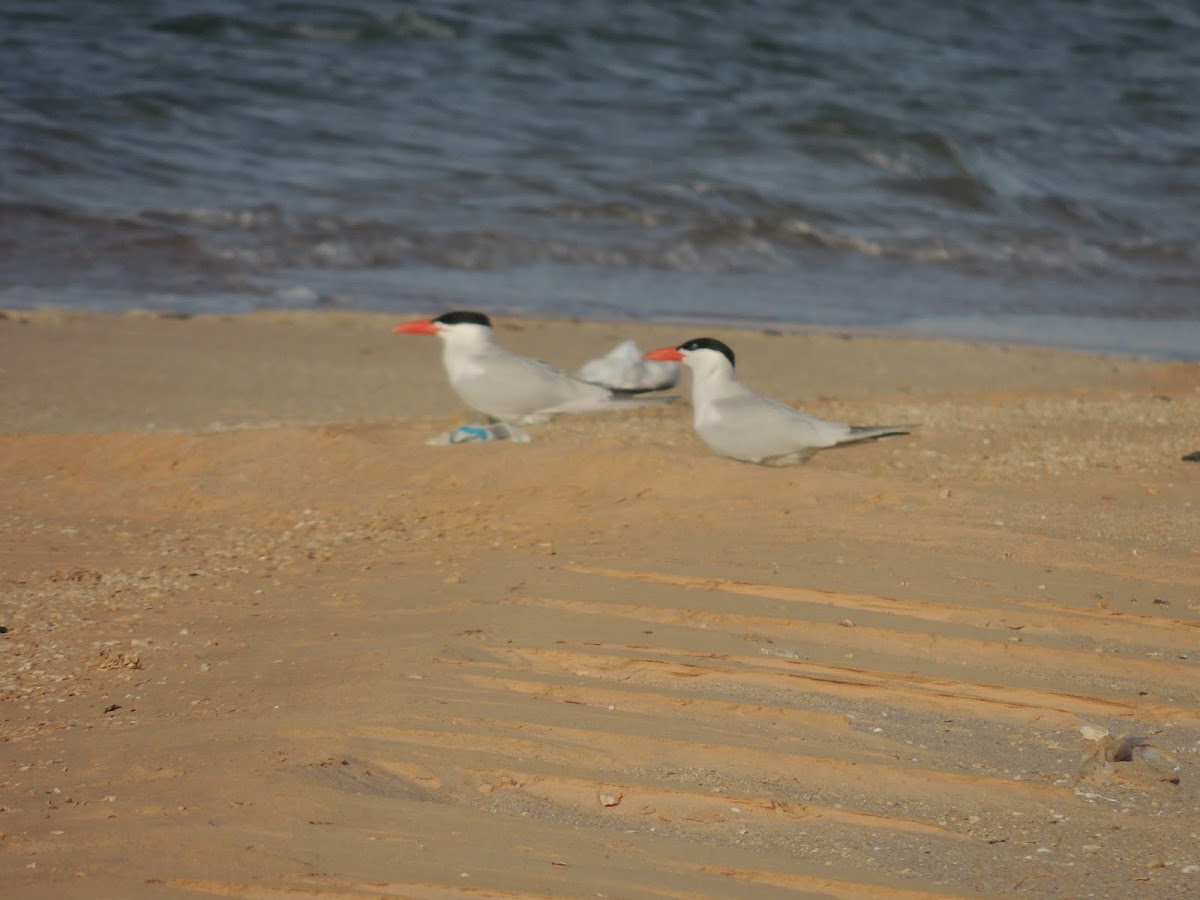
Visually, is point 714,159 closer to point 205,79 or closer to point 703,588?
point 205,79

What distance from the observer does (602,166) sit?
14.8m

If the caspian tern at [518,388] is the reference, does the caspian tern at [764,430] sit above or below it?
above

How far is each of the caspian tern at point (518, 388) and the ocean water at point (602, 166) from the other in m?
3.61

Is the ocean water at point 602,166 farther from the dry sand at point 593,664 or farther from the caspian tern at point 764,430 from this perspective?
the dry sand at point 593,664

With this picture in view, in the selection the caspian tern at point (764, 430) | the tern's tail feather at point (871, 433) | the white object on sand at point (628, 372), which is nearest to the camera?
the tern's tail feather at point (871, 433)

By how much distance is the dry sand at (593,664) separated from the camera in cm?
278

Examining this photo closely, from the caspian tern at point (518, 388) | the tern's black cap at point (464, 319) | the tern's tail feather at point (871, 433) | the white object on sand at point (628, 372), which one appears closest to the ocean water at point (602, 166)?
the white object on sand at point (628, 372)

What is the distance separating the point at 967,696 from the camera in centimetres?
356

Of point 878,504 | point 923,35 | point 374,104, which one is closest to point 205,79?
point 374,104

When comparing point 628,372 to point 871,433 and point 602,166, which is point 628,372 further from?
point 602,166

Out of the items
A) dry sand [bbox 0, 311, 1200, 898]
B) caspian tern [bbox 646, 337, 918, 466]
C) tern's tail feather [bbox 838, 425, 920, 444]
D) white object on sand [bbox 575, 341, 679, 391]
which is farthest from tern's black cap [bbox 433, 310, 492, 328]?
tern's tail feather [bbox 838, 425, 920, 444]

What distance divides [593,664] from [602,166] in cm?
1163

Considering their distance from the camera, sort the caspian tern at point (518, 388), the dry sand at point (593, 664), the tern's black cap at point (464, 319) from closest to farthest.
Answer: the dry sand at point (593, 664) → the caspian tern at point (518, 388) → the tern's black cap at point (464, 319)

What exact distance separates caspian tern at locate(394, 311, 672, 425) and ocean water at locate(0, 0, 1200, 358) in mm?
3609
